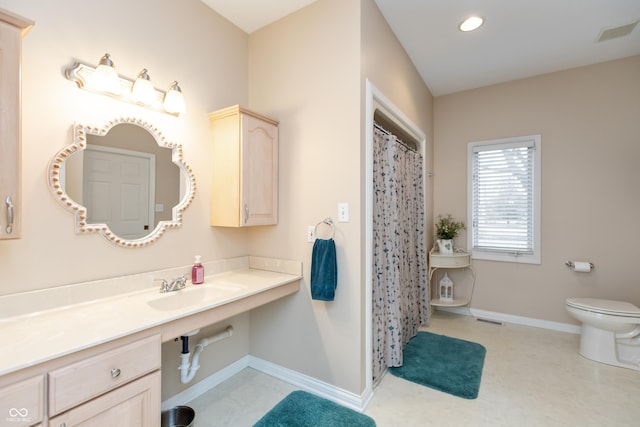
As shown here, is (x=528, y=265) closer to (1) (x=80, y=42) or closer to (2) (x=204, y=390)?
(2) (x=204, y=390)

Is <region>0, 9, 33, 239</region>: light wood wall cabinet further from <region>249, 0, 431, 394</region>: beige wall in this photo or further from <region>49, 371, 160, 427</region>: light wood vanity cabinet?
<region>249, 0, 431, 394</region>: beige wall

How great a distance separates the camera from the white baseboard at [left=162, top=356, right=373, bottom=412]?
1.95m

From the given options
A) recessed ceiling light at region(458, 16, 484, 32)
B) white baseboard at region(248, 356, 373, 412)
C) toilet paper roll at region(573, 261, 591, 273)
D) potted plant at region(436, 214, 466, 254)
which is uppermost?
recessed ceiling light at region(458, 16, 484, 32)

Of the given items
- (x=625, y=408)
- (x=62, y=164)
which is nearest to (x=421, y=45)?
(x=62, y=164)

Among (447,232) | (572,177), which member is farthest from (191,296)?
(572,177)

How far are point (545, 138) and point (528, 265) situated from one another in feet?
4.67

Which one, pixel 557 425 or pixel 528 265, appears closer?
pixel 557 425

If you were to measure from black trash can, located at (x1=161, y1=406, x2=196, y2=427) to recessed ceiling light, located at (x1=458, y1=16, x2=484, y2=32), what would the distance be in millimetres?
3414

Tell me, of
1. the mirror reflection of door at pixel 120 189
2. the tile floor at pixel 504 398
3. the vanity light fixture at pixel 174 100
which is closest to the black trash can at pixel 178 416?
the tile floor at pixel 504 398

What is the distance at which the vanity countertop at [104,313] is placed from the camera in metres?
1.05

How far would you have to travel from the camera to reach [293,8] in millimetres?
2225

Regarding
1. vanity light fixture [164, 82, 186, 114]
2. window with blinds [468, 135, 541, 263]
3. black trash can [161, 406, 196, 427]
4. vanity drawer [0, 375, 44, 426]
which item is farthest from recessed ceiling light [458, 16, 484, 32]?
black trash can [161, 406, 196, 427]

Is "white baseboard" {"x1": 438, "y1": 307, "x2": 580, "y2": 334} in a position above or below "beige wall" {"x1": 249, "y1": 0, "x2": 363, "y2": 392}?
below

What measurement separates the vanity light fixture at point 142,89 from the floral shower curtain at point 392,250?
150 cm
